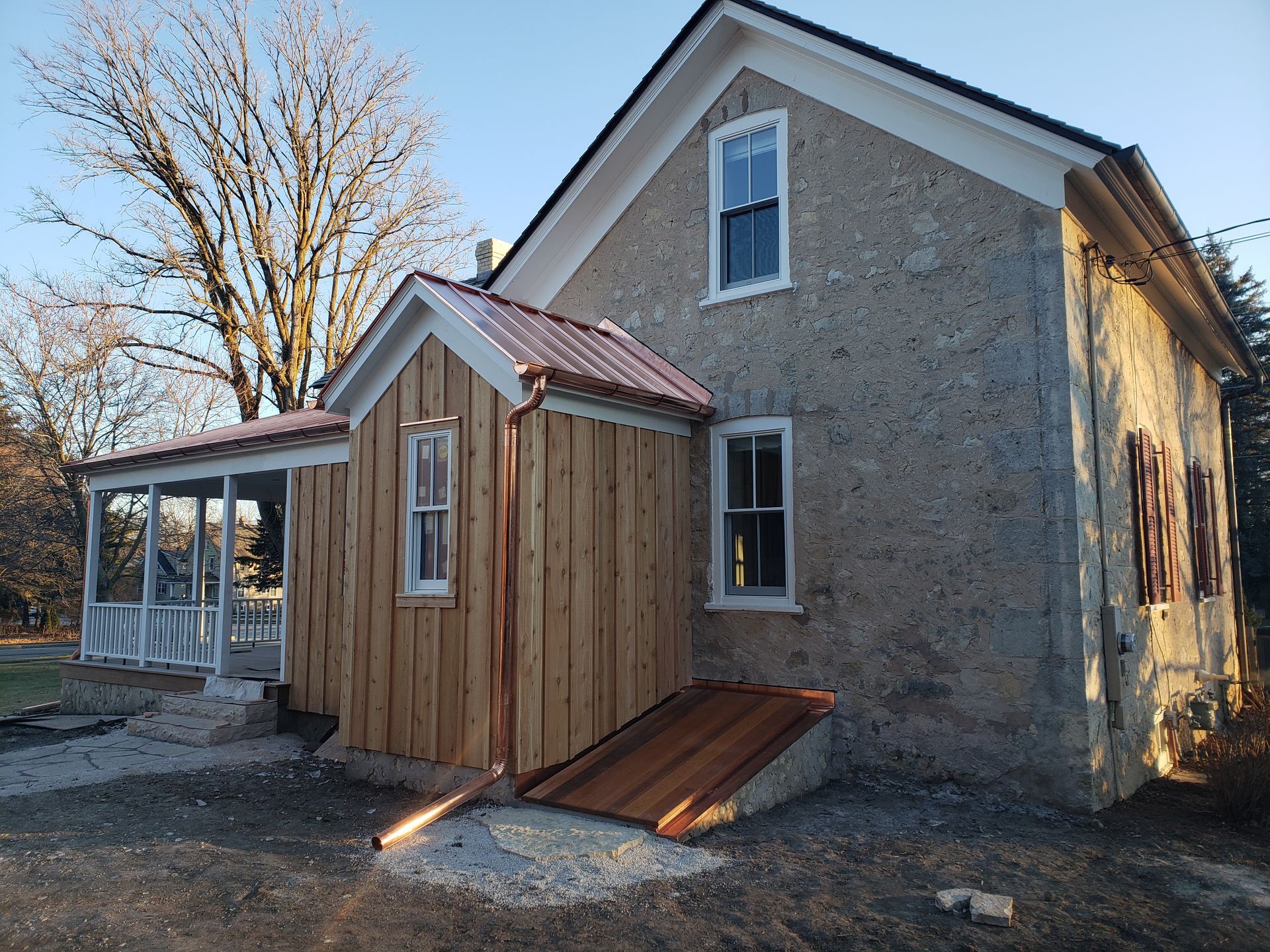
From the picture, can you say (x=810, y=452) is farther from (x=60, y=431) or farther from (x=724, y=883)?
Answer: (x=60, y=431)

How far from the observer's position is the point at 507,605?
650cm

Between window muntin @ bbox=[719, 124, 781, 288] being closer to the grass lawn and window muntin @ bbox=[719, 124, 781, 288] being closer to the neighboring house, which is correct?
the neighboring house

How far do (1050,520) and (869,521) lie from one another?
1429 millimetres

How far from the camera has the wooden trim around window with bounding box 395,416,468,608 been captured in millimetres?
7039

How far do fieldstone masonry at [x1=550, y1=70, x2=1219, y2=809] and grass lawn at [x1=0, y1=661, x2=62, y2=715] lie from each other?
12776 millimetres

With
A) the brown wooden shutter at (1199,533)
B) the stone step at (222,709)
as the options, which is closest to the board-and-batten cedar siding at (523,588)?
the stone step at (222,709)

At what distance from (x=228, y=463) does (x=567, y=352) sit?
604 cm

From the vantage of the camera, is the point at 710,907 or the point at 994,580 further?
the point at 994,580

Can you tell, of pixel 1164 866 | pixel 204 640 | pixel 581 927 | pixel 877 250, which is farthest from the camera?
pixel 204 640

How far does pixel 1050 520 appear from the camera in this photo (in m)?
6.77

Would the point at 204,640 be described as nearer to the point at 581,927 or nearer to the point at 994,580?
the point at 581,927

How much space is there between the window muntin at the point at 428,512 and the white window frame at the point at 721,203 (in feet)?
10.3

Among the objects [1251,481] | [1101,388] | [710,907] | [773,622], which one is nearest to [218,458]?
[773,622]

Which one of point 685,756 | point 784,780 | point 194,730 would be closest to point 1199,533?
point 784,780
